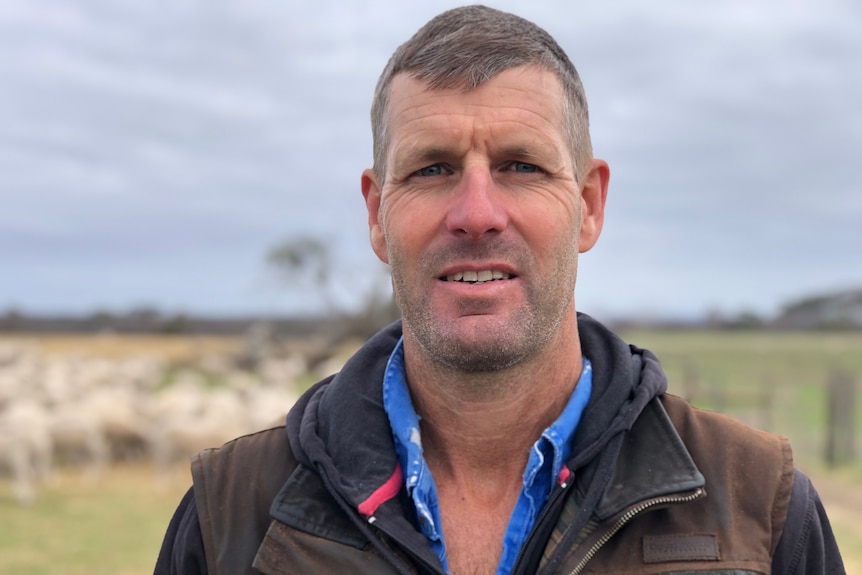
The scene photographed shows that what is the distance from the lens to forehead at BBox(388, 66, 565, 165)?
6.67 ft

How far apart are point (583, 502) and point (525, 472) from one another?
0.63ft

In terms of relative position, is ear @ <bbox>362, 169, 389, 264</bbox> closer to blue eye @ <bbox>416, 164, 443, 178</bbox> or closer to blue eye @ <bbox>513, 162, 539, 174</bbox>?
blue eye @ <bbox>416, 164, 443, 178</bbox>

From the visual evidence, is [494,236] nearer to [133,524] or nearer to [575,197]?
[575,197]

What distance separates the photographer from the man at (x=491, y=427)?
1939mm

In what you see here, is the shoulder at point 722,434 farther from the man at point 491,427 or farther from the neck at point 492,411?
the neck at point 492,411

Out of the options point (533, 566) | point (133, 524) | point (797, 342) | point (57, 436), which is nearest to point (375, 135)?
point (533, 566)

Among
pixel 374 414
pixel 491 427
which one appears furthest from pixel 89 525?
pixel 491 427

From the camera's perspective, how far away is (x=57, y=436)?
14.9 meters

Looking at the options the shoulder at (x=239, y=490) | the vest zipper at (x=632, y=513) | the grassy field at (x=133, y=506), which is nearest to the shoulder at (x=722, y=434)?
the vest zipper at (x=632, y=513)

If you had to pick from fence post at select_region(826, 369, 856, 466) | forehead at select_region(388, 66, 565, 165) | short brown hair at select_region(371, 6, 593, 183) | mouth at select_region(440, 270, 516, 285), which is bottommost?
fence post at select_region(826, 369, 856, 466)

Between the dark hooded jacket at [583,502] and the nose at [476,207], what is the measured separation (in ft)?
1.75

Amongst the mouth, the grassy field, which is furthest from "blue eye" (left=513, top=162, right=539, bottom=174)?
the grassy field

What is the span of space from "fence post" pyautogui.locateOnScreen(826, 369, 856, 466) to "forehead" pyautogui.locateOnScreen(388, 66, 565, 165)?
14.3 meters

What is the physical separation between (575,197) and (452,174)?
31cm
